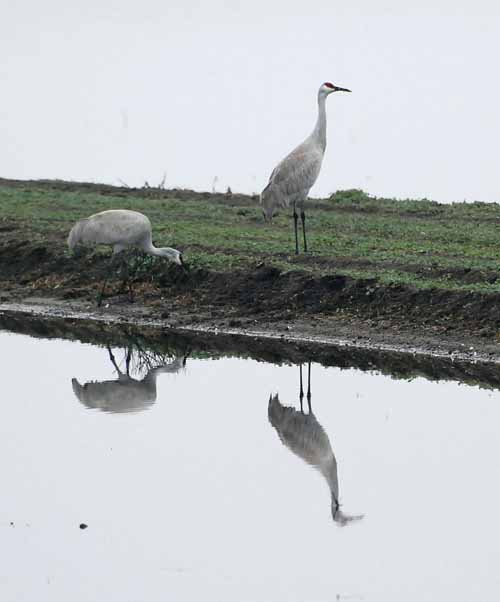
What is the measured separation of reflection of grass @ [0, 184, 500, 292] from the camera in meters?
16.5

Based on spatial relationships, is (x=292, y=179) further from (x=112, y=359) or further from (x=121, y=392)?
(x=121, y=392)

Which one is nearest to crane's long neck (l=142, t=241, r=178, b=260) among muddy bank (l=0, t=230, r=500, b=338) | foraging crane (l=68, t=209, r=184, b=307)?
foraging crane (l=68, t=209, r=184, b=307)

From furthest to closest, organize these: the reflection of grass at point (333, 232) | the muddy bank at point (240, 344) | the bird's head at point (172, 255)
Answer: the bird's head at point (172, 255), the reflection of grass at point (333, 232), the muddy bank at point (240, 344)

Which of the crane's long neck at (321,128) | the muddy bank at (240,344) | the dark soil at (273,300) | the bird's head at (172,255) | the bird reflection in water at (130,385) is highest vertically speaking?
the crane's long neck at (321,128)

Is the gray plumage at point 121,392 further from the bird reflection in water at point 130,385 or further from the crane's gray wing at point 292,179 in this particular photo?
the crane's gray wing at point 292,179

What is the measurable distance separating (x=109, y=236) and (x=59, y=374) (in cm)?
315

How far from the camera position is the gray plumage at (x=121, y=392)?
13422 millimetres

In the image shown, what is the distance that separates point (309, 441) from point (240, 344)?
3771 mm

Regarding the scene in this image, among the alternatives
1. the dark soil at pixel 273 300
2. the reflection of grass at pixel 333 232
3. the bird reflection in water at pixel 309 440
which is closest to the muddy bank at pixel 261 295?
the dark soil at pixel 273 300

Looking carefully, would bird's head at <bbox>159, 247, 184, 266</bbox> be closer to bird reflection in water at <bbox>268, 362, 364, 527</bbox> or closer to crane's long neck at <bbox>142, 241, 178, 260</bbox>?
crane's long neck at <bbox>142, 241, 178, 260</bbox>

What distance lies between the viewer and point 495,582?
8648 millimetres

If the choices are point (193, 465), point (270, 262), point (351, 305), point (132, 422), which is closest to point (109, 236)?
point (270, 262)

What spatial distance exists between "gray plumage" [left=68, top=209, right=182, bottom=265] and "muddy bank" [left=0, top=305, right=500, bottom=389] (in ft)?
2.78

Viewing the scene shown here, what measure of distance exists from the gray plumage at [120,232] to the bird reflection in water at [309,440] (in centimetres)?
416
